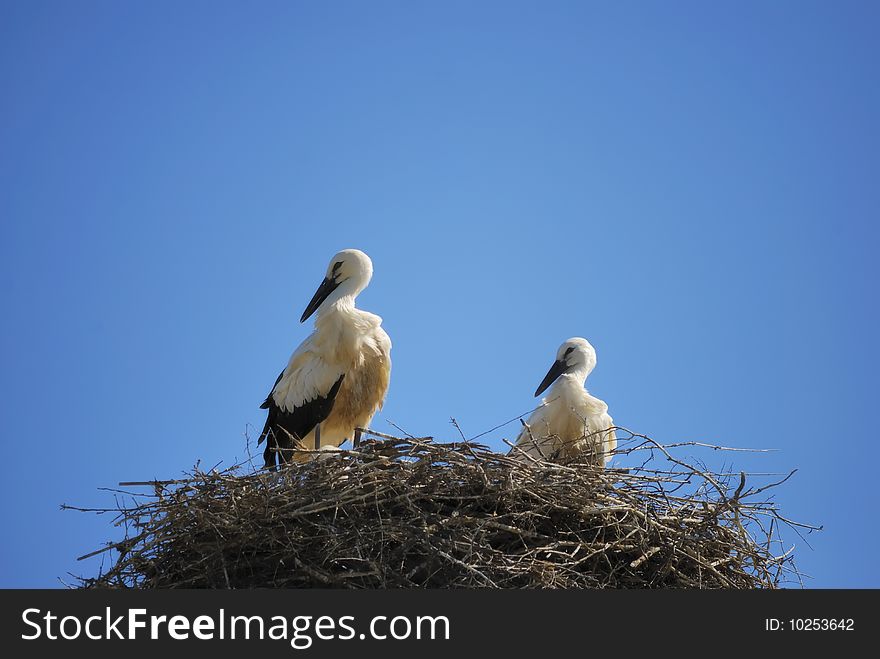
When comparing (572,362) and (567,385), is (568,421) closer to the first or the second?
(567,385)

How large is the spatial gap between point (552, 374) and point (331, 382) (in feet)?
4.89

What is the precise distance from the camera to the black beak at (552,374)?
23.6ft

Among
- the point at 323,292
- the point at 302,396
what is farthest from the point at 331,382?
the point at 323,292

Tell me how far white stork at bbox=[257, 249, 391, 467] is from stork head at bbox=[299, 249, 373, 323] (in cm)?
8

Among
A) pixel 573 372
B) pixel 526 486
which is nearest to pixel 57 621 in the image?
pixel 526 486

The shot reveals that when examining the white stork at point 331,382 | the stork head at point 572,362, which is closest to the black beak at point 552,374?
the stork head at point 572,362

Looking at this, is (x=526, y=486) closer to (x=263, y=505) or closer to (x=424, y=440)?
(x=424, y=440)

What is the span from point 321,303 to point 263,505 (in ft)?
7.66

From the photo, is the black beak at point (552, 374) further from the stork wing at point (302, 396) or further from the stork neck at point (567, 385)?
the stork wing at point (302, 396)

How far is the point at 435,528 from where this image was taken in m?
4.57

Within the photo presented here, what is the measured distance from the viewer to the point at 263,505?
15.5 feet

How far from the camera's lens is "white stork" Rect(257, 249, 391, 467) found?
6469 millimetres

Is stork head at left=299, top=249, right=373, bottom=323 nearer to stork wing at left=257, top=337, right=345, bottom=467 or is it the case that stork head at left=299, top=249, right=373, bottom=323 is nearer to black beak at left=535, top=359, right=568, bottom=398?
stork wing at left=257, top=337, right=345, bottom=467

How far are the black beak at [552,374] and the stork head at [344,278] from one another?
127cm
